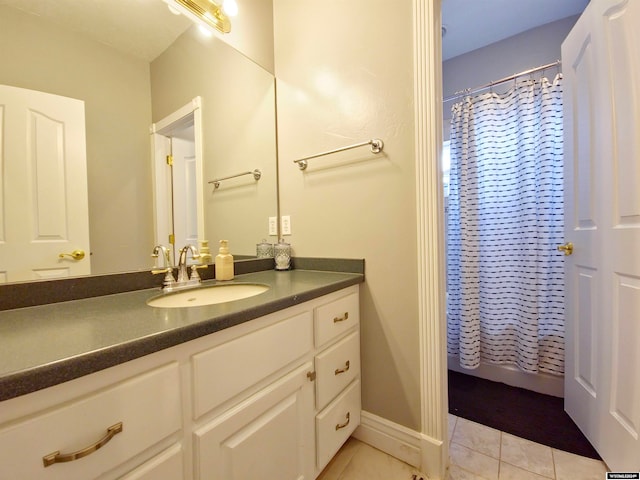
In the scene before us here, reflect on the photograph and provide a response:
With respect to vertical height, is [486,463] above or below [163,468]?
below

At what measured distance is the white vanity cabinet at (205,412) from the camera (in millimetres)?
424

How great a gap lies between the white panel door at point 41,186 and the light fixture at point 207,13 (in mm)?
666

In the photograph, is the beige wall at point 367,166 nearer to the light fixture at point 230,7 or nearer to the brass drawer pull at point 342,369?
the brass drawer pull at point 342,369

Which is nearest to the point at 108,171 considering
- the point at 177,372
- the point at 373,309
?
the point at 177,372

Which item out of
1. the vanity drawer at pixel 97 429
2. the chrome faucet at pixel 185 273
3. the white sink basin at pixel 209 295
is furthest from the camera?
the chrome faucet at pixel 185 273

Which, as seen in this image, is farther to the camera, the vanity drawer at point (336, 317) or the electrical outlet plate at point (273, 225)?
the electrical outlet plate at point (273, 225)

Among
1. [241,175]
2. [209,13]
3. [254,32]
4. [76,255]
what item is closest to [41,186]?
[76,255]

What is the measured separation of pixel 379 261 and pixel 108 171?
44.2 inches

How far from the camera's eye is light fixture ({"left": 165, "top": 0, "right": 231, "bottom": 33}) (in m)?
1.18

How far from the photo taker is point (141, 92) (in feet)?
3.38

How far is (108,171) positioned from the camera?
964 mm

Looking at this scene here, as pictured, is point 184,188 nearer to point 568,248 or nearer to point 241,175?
point 241,175

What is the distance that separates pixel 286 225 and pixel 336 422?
0.98 m

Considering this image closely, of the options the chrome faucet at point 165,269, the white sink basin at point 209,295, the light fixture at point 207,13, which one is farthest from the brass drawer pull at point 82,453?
the light fixture at point 207,13
